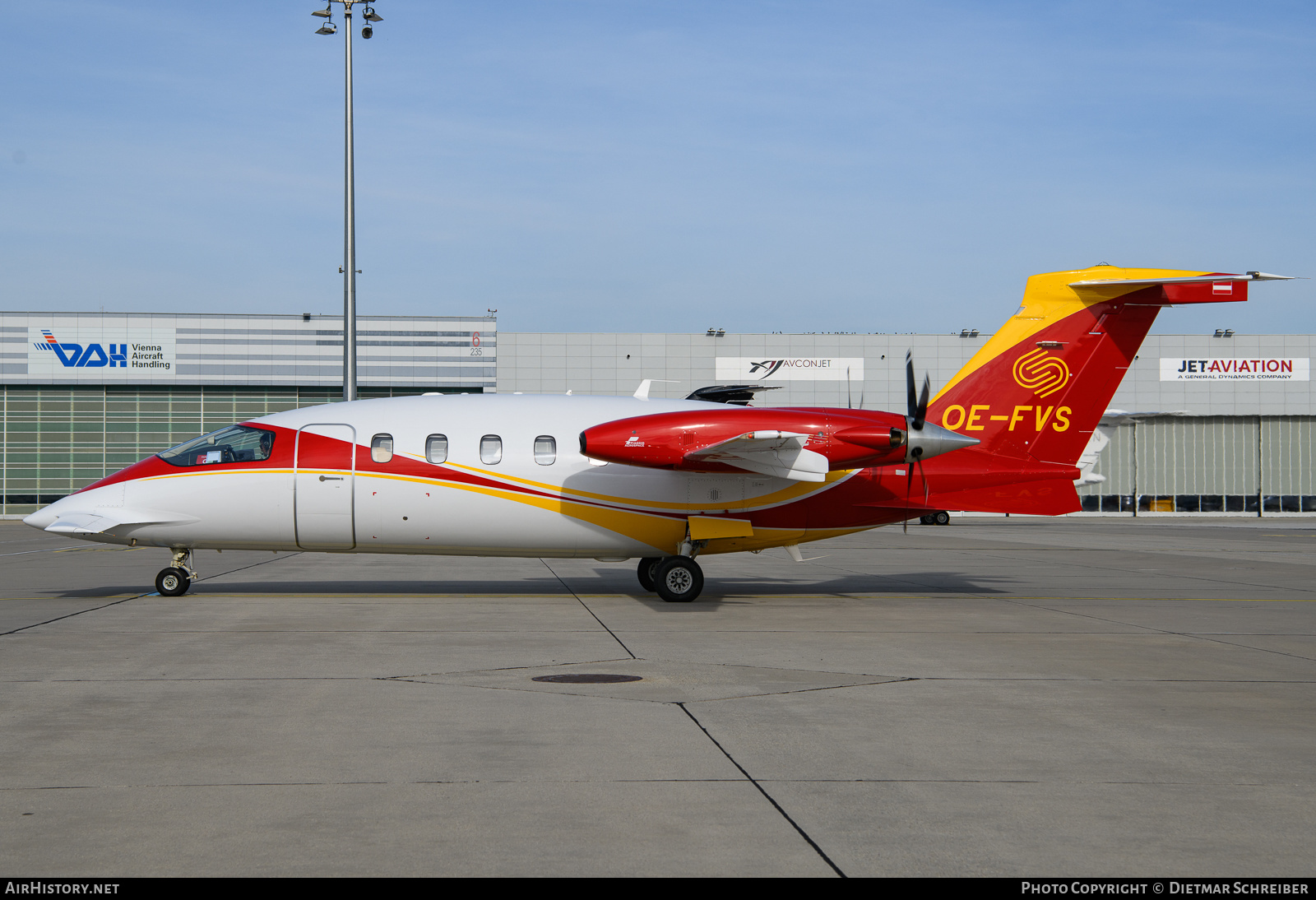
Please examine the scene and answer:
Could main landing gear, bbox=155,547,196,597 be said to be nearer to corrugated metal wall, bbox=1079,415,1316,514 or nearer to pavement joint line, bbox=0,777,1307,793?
pavement joint line, bbox=0,777,1307,793

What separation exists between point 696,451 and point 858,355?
5336cm

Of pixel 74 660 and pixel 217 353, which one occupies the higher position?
pixel 217 353

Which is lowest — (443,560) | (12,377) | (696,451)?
(443,560)

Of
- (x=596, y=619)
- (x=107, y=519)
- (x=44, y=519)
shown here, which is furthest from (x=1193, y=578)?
(x=44, y=519)

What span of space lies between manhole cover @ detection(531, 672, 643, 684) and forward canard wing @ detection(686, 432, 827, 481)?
22.2 feet

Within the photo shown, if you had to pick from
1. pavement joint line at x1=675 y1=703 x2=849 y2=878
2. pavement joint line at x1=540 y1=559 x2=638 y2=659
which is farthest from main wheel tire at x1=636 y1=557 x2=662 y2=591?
pavement joint line at x1=675 y1=703 x2=849 y2=878

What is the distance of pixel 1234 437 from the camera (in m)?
72.9

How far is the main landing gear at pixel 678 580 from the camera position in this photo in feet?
58.0

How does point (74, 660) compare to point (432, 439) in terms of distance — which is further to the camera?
point (432, 439)

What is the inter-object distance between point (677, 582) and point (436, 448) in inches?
179

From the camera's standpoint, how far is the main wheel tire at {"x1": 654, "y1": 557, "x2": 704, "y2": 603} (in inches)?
696

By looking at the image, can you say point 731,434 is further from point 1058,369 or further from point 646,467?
point 1058,369
